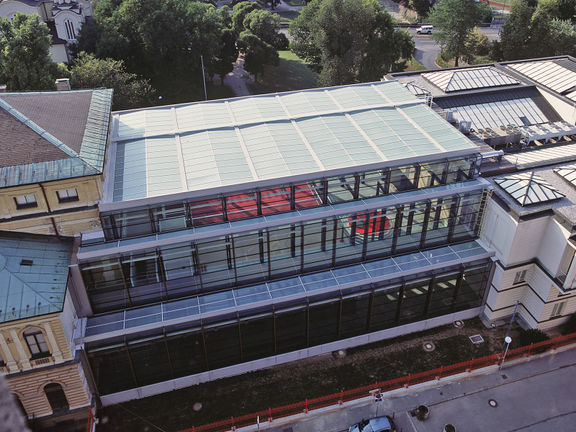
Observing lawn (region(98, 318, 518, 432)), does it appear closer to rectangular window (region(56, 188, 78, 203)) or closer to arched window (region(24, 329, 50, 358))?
arched window (region(24, 329, 50, 358))

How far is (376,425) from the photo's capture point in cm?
4031

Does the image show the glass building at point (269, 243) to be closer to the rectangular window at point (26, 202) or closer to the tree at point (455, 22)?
the rectangular window at point (26, 202)

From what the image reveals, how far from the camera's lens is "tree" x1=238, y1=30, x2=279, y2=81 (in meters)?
102

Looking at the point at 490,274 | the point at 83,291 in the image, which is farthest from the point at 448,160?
the point at 83,291

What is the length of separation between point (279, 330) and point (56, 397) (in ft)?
60.6

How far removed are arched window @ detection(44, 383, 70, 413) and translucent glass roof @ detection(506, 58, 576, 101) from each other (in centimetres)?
6242

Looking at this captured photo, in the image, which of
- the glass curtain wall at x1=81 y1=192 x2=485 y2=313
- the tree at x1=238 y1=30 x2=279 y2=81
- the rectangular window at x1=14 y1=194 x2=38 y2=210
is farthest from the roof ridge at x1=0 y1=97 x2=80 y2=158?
the tree at x1=238 y1=30 x2=279 y2=81

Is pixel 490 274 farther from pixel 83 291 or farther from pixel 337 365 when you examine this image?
pixel 83 291

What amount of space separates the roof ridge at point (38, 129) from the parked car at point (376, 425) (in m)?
30.4

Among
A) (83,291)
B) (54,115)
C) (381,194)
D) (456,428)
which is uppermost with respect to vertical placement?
(54,115)

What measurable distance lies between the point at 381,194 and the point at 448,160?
6.81 meters

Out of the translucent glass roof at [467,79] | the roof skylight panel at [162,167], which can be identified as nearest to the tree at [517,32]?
the translucent glass roof at [467,79]

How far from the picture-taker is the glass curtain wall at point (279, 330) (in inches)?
1635

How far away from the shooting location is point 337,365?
4616 centimetres
